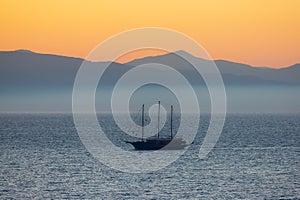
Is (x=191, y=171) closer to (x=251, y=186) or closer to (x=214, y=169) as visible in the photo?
(x=214, y=169)

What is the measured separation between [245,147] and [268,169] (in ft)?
149

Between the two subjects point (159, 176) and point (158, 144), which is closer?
point (159, 176)

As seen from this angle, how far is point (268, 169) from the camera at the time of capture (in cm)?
11912

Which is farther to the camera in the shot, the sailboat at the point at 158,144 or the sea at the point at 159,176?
the sailboat at the point at 158,144

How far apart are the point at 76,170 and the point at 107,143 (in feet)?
220

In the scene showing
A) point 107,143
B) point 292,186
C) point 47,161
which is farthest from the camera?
point 107,143

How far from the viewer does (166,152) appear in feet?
495

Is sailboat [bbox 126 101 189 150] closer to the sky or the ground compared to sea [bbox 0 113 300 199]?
closer to the sky

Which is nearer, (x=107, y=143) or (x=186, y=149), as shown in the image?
(x=186, y=149)

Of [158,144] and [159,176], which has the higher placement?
[158,144]

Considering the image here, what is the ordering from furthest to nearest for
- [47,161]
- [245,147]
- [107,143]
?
[107,143]
[245,147]
[47,161]

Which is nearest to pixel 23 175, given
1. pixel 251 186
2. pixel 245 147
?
pixel 251 186

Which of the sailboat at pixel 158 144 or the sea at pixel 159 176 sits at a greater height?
the sailboat at pixel 158 144

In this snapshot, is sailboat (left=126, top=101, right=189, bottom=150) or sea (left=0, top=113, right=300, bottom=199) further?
sailboat (left=126, top=101, right=189, bottom=150)
